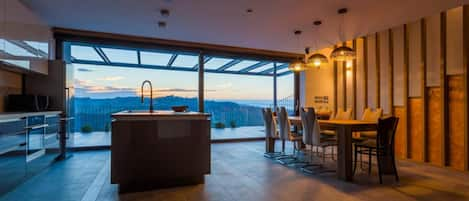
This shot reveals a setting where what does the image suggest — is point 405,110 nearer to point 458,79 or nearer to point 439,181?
point 458,79

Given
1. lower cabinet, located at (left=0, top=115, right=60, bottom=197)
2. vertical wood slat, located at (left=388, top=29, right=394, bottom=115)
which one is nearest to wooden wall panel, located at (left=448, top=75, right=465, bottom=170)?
vertical wood slat, located at (left=388, top=29, right=394, bottom=115)

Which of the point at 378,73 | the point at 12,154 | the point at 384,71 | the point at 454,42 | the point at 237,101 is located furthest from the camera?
the point at 237,101

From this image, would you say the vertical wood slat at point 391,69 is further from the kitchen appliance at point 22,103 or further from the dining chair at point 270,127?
the kitchen appliance at point 22,103

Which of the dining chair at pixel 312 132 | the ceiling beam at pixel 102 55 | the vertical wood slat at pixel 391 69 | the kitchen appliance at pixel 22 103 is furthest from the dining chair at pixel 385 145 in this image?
the ceiling beam at pixel 102 55

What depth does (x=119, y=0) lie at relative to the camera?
3.38 m

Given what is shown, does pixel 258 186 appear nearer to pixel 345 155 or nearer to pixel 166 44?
pixel 345 155

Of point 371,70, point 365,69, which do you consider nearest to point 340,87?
point 365,69

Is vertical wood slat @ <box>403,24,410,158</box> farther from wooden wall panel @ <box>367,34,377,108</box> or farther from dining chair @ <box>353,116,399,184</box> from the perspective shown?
dining chair @ <box>353,116,399,184</box>

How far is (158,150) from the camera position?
293cm

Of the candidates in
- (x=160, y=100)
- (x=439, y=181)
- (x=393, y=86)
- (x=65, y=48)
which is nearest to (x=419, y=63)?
(x=393, y=86)

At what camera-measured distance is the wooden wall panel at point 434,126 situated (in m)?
4.13

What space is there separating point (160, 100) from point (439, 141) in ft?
19.5

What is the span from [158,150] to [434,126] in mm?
4468

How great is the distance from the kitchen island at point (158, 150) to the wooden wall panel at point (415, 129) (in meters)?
3.85
